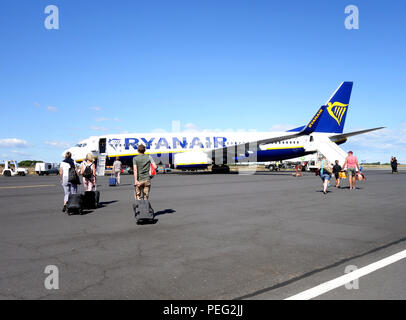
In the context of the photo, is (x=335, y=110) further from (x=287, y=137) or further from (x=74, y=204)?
(x=74, y=204)

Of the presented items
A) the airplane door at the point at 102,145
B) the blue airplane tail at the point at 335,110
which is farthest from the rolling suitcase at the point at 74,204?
the blue airplane tail at the point at 335,110

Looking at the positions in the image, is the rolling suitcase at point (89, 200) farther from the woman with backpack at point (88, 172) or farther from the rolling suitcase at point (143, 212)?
the rolling suitcase at point (143, 212)

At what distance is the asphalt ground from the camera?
3711 mm

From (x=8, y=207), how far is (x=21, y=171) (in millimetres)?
39944

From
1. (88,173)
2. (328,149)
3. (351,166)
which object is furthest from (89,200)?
(328,149)

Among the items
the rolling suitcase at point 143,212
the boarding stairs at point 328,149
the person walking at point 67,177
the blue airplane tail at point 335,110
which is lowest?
the rolling suitcase at point 143,212

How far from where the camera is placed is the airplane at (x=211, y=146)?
3062 centimetres

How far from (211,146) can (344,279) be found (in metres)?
29.6

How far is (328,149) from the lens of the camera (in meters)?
31.1

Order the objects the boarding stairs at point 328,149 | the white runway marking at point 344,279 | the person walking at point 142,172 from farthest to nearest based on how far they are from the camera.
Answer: the boarding stairs at point 328,149, the person walking at point 142,172, the white runway marking at point 344,279

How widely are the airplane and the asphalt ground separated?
21.2 metres

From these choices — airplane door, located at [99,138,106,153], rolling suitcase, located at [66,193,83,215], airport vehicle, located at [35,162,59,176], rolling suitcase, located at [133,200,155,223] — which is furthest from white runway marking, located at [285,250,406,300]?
airport vehicle, located at [35,162,59,176]

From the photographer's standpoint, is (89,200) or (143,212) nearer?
(143,212)

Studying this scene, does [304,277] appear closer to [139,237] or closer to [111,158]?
[139,237]
